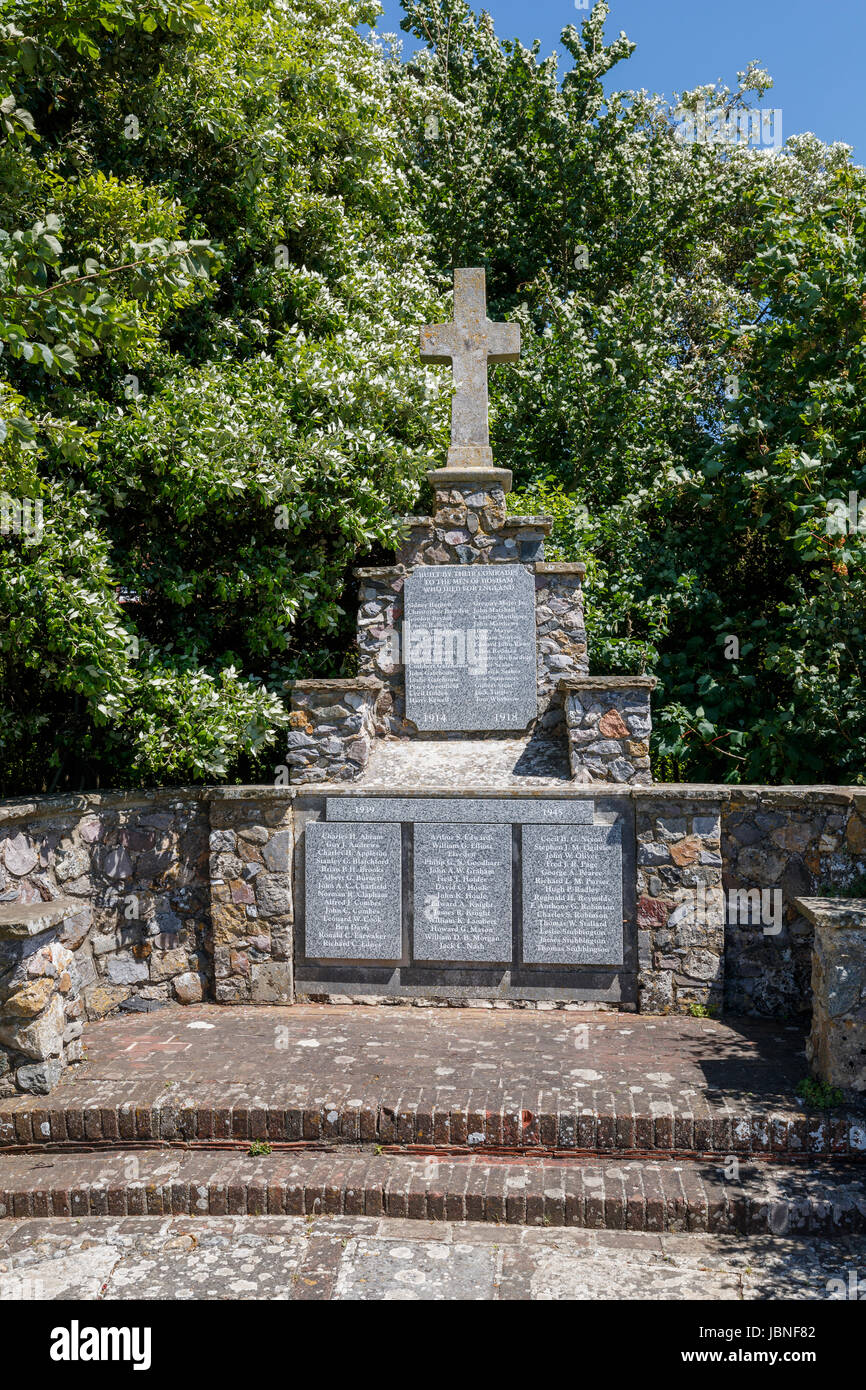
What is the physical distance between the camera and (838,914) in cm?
502

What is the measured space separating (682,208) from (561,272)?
1.59m

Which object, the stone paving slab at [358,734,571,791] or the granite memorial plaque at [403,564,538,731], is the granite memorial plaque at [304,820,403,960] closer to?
the stone paving slab at [358,734,571,791]

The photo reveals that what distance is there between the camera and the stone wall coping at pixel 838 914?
5.00m

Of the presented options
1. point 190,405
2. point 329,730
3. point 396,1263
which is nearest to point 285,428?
point 190,405

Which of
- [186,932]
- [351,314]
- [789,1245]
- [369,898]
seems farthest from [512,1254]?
[351,314]

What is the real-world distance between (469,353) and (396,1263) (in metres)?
6.01

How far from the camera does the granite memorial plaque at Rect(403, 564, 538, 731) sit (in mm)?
7141

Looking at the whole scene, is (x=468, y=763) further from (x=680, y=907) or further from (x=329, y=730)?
(x=680, y=907)

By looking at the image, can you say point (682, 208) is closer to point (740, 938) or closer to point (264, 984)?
point (740, 938)

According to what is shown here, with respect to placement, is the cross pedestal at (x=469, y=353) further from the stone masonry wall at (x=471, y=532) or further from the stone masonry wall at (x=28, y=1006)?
the stone masonry wall at (x=28, y=1006)

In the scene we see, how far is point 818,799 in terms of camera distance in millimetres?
6184

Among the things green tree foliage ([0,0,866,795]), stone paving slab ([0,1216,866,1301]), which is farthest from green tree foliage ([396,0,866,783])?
stone paving slab ([0,1216,866,1301])

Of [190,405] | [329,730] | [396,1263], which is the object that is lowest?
[396,1263]

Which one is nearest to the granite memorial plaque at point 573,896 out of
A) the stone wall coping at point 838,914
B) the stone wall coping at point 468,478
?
the stone wall coping at point 838,914
